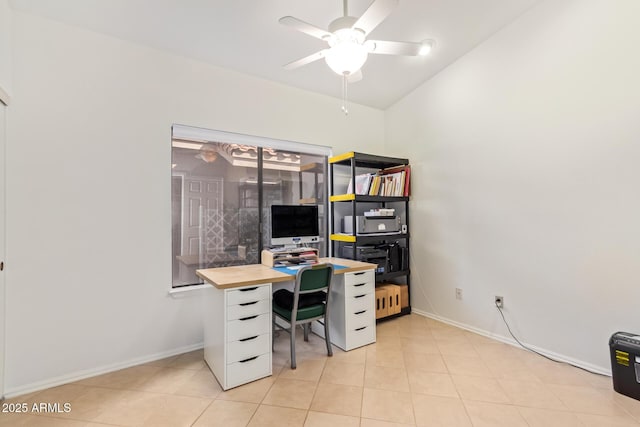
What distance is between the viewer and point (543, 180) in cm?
251

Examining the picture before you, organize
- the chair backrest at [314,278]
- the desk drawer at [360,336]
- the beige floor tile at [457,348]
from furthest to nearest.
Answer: the desk drawer at [360,336] < the beige floor tile at [457,348] < the chair backrest at [314,278]

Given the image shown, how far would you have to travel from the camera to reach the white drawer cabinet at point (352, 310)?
8.76ft

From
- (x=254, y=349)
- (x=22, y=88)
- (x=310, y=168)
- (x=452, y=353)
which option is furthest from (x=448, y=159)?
(x=22, y=88)

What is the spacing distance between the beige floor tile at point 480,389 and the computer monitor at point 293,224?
5.51 ft

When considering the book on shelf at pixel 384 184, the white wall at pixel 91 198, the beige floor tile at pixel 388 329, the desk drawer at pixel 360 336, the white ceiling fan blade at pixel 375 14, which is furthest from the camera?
the book on shelf at pixel 384 184

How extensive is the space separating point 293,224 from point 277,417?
1.59 meters

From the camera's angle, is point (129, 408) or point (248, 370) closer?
point (129, 408)

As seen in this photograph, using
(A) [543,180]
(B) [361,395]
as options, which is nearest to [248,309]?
(B) [361,395]

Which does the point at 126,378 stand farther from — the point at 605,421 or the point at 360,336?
the point at 605,421

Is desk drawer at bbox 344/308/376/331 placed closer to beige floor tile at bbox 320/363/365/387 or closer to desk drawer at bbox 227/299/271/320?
beige floor tile at bbox 320/363/365/387

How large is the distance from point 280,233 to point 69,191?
164 centimetres

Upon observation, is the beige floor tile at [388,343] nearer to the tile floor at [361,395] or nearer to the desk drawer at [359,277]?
the tile floor at [361,395]

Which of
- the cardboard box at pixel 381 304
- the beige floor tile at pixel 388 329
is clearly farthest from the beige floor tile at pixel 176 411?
the cardboard box at pixel 381 304

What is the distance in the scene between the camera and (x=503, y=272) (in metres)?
2.80
